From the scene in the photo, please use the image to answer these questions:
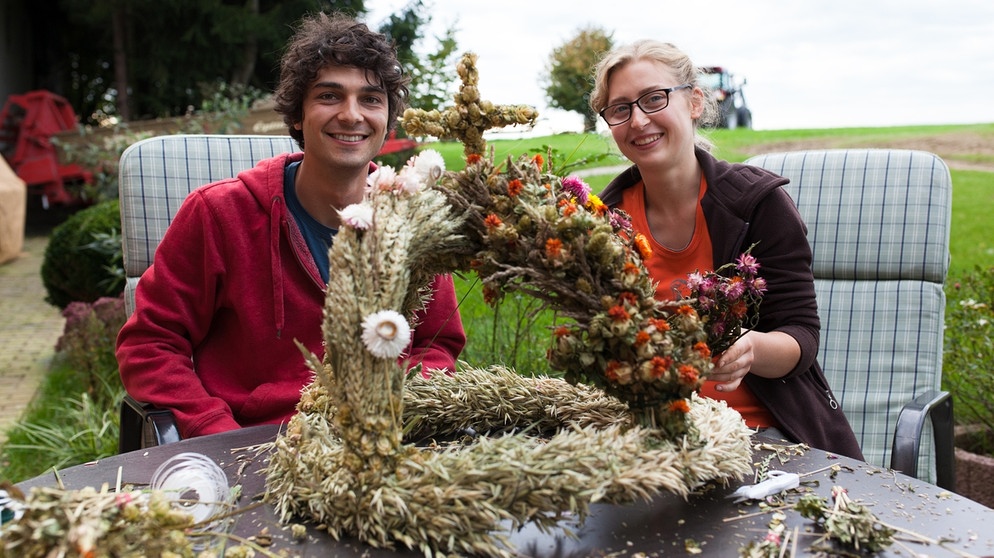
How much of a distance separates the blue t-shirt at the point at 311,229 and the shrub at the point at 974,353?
8.16 feet

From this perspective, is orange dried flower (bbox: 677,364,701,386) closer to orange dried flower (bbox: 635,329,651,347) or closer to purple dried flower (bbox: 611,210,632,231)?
orange dried flower (bbox: 635,329,651,347)

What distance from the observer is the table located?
129cm

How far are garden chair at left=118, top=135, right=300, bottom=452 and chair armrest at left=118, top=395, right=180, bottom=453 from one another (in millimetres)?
586

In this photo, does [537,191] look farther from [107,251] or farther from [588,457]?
[107,251]

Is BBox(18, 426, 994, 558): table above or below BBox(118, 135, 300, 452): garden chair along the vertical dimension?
below

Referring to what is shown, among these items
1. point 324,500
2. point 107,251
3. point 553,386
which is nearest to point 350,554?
point 324,500

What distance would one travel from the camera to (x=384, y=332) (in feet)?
4.09

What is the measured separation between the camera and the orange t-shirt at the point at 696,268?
2.16m

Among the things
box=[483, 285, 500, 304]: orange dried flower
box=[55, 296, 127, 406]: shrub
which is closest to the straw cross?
box=[483, 285, 500, 304]: orange dried flower

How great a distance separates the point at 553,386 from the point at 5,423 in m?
3.86

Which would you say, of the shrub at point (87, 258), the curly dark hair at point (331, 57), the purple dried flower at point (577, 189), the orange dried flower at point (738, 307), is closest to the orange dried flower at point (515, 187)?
the purple dried flower at point (577, 189)

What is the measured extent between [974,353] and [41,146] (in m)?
10.3

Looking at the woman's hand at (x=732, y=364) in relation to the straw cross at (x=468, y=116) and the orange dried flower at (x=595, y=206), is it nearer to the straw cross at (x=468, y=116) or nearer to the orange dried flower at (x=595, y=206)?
the orange dried flower at (x=595, y=206)

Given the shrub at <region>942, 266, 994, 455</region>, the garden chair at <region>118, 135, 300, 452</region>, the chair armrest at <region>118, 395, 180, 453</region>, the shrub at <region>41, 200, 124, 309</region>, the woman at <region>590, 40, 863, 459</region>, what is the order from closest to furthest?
1. the chair armrest at <region>118, 395, 180, 453</region>
2. the woman at <region>590, 40, 863, 459</region>
3. the garden chair at <region>118, 135, 300, 452</region>
4. the shrub at <region>942, 266, 994, 455</region>
5. the shrub at <region>41, 200, 124, 309</region>
